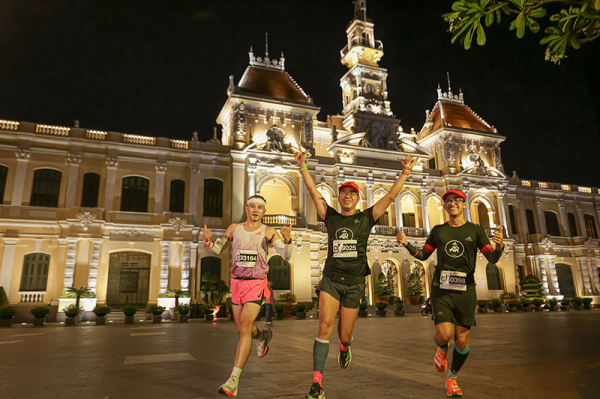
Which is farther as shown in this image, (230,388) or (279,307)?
(279,307)

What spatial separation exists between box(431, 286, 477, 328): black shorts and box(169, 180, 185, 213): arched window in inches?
935

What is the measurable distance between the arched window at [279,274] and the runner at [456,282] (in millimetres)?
21468

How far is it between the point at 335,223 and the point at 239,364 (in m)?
1.91

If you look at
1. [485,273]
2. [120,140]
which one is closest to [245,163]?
[120,140]

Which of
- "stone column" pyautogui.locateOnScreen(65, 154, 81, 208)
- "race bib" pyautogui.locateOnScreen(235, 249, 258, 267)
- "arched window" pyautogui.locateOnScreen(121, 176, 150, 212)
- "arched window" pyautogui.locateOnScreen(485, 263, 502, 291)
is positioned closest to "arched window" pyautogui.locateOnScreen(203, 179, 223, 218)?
"arched window" pyautogui.locateOnScreen(121, 176, 150, 212)

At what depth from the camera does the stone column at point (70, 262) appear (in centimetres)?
2289

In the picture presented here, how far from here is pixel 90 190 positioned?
25250 millimetres

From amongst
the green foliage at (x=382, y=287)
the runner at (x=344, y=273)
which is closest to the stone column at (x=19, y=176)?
the green foliage at (x=382, y=287)

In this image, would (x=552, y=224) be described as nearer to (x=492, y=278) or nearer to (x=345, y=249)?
(x=492, y=278)

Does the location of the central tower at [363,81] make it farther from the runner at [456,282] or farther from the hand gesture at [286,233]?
the hand gesture at [286,233]

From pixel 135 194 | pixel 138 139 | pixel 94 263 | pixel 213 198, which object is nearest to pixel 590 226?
pixel 213 198

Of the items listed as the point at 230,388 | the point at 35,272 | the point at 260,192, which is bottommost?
the point at 230,388

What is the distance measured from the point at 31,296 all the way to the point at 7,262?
2.25m

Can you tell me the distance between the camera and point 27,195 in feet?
78.8
